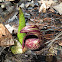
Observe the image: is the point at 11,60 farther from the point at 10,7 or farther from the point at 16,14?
the point at 10,7

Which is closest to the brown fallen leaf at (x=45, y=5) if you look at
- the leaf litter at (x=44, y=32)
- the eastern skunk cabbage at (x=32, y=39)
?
the leaf litter at (x=44, y=32)

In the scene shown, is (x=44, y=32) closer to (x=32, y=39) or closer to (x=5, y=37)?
(x=32, y=39)

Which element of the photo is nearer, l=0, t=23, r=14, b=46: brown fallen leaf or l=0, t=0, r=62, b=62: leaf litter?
l=0, t=0, r=62, b=62: leaf litter

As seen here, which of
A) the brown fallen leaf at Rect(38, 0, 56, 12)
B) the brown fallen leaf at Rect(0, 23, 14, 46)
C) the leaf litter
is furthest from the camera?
the brown fallen leaf at Rect(38, 0, 56, 12)

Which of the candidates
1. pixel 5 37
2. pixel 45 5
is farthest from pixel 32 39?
pixel 45 5

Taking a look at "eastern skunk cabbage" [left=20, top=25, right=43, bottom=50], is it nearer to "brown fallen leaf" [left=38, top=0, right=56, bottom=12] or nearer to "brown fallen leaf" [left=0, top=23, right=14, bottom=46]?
"brown fallen leaf" [left=0, top=23, right=14, bottom=46]

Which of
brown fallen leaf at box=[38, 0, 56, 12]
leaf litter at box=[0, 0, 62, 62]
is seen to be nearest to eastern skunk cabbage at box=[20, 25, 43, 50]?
leaf litter at box=[0, 0, 62, 62]

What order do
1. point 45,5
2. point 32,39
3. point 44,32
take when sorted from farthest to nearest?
point 45,5 < point 44,32 < point 32,39

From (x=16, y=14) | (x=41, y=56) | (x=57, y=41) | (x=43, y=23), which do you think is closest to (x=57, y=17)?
(x=43, y=23)

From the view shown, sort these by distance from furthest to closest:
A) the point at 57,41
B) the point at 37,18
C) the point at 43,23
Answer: the point at 37,18 < the point at 43,23 < the point at 57,41
